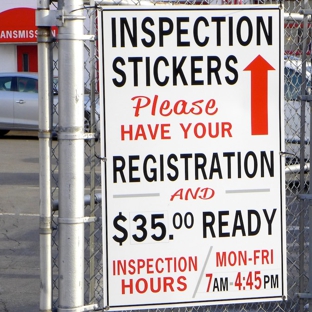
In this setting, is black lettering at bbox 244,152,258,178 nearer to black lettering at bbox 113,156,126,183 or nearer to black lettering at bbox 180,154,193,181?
black lettering at bbox 180,154,193,181

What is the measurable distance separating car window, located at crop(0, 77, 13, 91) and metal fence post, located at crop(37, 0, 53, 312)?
511 inches

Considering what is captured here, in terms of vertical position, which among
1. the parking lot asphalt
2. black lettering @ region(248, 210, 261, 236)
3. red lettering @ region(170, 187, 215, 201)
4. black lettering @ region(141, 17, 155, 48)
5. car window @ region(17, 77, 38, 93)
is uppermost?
car window @ region(17, 77, 38, 93)

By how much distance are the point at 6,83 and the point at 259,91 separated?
13.2 metres

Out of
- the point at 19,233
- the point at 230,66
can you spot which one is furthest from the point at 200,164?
the point at 19,233

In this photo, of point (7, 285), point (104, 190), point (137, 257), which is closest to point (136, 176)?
point (104, 190)

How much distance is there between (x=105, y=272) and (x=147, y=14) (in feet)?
4.17

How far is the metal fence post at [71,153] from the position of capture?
3172 mm

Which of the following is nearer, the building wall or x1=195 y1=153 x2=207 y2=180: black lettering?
x1=195 y1=153 x2=207 y2=180: black lettering


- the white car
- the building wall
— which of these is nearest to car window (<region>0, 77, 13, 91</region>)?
the white car

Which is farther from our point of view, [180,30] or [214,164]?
[214,164]

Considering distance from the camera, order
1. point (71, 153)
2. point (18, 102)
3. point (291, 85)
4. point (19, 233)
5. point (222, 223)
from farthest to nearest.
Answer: point (18, 102) → point (19, 233) → point (291, 85) → point (222, 223) → point (71, 153)

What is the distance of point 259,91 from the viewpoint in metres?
3.40

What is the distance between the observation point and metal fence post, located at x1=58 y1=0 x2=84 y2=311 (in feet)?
10.4

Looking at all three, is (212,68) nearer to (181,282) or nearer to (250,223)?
(250,223)
